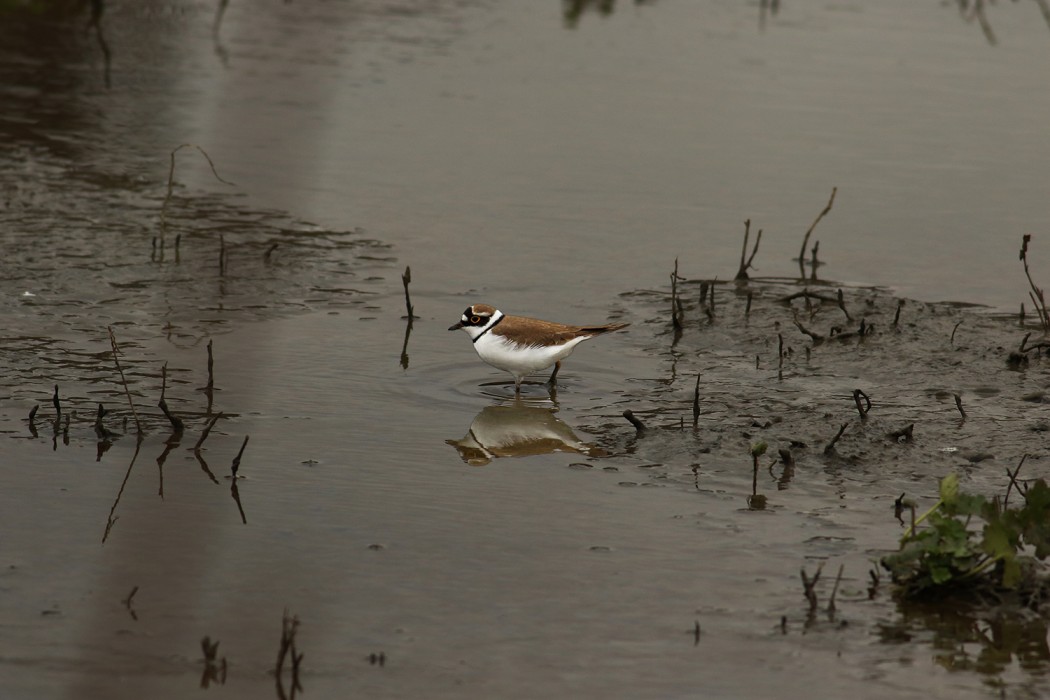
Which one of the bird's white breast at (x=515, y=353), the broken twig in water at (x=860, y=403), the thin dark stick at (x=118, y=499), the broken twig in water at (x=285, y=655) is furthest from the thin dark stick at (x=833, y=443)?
the thin dark stick at (x=118, y=499)

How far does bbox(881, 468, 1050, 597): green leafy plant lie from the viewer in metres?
5.48

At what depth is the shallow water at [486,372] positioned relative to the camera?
17.2 feet

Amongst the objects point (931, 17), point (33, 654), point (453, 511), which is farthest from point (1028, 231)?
point (931, 17)

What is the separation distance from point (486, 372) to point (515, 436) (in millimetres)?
1184

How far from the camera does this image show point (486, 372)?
8.71 meters

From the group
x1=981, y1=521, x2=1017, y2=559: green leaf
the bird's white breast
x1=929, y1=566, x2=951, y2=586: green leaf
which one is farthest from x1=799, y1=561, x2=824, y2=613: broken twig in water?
the bird's white breast

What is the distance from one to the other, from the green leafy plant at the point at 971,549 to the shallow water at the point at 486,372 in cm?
17

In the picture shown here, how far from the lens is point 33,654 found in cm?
496

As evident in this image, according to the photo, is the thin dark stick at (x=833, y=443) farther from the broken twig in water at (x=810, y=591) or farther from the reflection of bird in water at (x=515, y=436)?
the broken twig in water at (x=810, y=591)

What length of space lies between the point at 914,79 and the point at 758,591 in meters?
12.8

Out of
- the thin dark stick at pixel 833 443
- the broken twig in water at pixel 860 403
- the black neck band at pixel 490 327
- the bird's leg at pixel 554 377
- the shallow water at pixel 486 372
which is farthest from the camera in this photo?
the bird's leg at pixel 554 377

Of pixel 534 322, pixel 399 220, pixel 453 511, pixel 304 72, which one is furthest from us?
pixel 304 72

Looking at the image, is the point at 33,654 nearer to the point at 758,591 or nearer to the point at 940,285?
the point at 758,591

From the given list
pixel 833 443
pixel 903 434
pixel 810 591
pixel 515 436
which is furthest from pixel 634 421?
pixel 810 591
